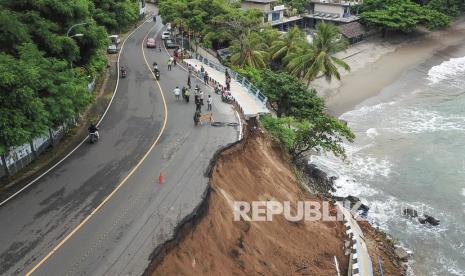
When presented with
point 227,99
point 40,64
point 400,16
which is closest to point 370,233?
point 227,99

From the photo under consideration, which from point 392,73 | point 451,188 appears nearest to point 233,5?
point 392,73

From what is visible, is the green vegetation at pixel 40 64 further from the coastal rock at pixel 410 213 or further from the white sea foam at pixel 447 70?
the white sea foam at pixel 447 70

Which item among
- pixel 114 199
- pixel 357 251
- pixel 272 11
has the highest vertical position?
pixel 272 11

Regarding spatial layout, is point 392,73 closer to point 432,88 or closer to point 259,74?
point 432,88

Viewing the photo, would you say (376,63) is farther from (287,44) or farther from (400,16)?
(287,44)

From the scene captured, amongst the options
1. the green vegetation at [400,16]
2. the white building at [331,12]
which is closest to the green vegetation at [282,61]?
the white building at [331,12]

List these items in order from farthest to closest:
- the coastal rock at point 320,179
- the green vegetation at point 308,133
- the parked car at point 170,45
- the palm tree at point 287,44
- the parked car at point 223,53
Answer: the parked car at point 170,45 < the parked car at point 223,53 < the palm tree at point 287,44 < the coastal rock at point 320,179 < the green vegetation at point 308,133
